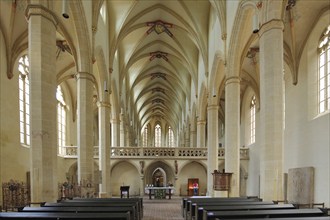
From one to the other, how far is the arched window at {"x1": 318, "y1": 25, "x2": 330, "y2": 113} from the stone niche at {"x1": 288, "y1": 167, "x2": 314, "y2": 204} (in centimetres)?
326

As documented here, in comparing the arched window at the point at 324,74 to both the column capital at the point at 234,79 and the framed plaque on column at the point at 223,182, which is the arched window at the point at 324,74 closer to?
the column capital at the point at 234,79

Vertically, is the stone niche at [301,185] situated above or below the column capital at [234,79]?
below

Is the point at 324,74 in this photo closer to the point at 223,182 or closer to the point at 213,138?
the point at 223,182

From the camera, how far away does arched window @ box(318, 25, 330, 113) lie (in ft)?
51.0

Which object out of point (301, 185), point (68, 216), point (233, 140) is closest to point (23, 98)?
point (233, 140)

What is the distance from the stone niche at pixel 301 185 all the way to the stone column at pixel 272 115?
7038mm

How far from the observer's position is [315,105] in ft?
53.8

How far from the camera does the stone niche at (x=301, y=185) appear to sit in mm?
16172

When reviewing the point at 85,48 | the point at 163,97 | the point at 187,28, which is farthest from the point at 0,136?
the point at 163,97

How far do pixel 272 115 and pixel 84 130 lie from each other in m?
8.89

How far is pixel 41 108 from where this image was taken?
9609mm

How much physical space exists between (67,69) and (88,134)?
31.9ft

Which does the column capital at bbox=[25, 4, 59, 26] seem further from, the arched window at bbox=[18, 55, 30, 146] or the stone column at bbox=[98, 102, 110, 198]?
→ the stone column at bbox=[98, 102, 110, 198]

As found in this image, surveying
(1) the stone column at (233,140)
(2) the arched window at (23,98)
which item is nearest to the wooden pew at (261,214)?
(1) the stone column at (233,140)
